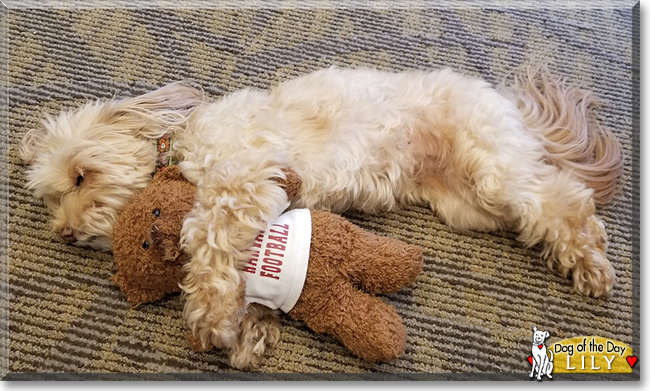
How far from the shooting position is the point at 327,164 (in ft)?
3.53

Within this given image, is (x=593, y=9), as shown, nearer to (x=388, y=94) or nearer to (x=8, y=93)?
(x=388, y=94)

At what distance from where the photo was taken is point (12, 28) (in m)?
1.41

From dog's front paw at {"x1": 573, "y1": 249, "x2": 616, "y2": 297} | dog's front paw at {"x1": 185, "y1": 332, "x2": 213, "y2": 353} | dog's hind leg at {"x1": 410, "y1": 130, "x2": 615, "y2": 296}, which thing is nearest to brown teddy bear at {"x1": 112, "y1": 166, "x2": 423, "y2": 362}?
dog's front paw at {"x1": 185, "y1": 332, "x2": 213, "y2": 353}

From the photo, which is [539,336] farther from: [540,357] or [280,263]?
[280,263]

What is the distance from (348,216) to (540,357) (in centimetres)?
48

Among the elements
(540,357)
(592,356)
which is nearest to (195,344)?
(540,357)

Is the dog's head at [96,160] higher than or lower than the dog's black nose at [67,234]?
higher

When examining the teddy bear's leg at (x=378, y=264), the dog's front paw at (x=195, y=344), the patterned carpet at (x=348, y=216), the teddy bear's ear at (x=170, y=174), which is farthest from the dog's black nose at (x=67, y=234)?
the teddy bear's leg at (x=378, y=264)

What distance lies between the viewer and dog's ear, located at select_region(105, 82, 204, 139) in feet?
3.63

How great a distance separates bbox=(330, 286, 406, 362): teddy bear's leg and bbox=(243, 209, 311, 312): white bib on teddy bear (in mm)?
92

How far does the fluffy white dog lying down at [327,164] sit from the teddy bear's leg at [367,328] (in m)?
0.17

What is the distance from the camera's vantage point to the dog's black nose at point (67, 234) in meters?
1.06

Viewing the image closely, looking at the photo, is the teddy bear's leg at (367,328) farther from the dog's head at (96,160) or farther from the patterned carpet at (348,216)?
the dog's head at (96,160)

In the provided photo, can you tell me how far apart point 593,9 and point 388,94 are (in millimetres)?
731
